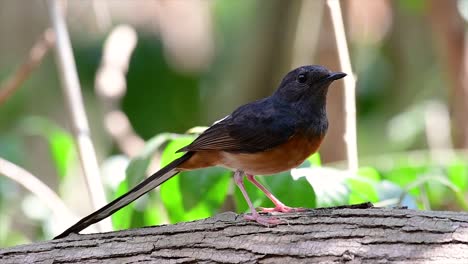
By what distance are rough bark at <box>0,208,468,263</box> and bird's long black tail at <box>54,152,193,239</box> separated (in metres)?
0.08

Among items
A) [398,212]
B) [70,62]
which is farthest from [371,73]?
[398,212]

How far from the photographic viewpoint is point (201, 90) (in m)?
8.82

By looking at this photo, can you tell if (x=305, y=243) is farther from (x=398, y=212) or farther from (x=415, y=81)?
(x=415, y=81)

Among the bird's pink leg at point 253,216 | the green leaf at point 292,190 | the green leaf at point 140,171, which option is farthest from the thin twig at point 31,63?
the green leaf at point 292,190

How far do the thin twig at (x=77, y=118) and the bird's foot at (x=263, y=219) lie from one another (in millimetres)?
1183

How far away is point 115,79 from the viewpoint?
19.3ft

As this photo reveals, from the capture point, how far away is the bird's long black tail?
363 centimetres

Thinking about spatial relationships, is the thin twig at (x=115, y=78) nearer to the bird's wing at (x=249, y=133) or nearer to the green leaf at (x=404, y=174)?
the bird's wing at (x=249, y=133)

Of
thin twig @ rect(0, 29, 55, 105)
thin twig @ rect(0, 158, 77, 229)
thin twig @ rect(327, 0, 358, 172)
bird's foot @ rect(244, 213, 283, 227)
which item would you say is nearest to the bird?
thin twig @ rect(327, 0, 358, 172)

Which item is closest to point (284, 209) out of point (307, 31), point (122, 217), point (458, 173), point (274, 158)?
point (274, 158)

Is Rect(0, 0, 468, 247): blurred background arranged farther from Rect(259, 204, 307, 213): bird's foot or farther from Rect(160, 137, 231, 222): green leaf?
Rect(259, 204, 307, 213): bird's foot

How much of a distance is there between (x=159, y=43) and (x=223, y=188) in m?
5.31

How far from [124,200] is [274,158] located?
0.81m

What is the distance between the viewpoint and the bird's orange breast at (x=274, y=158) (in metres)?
3.85
